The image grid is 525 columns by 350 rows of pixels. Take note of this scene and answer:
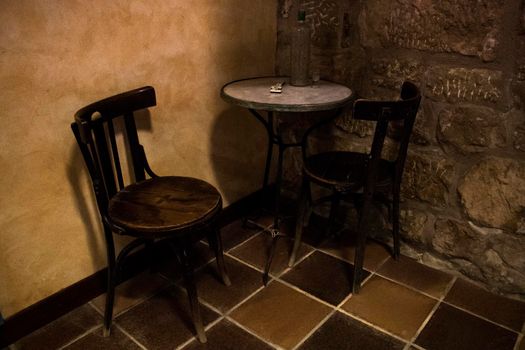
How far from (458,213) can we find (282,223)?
1.00 metres

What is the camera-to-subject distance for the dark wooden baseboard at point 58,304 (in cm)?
172

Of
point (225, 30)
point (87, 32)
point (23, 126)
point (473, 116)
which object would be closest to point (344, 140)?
point (473, 116)

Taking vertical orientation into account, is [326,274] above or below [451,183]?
below

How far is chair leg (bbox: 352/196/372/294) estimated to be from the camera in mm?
1827

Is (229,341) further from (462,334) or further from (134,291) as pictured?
(462,334)

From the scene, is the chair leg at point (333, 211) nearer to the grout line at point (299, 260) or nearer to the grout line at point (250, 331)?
the grout line at point (299, 260)

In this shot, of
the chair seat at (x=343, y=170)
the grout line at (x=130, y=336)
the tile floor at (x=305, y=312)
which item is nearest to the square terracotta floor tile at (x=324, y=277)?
the tile floor at (x=305, y=312)

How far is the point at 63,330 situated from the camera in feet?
5.91

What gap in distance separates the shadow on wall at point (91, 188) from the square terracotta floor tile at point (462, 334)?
4.77 feet

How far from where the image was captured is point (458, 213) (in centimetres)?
203

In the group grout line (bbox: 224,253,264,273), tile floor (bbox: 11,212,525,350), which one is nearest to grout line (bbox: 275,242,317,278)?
tile floor (bbox: 11,212,525,350)

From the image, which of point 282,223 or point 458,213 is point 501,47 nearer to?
point 458,213

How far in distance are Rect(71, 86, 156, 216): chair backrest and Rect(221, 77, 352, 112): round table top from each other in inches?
15.7

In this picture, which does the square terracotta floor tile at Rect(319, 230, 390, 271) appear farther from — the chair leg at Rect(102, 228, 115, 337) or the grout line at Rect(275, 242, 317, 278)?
the chair leg at Rect(102, 228, 115, 337)
